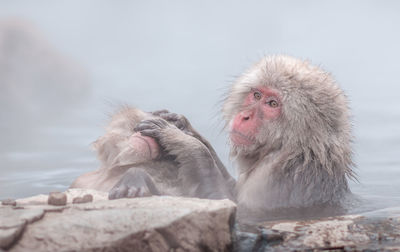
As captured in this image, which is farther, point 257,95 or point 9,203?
point 257,95

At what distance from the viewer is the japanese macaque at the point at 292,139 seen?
3770 mm

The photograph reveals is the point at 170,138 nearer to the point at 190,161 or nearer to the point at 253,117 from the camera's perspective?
the point at 190,161

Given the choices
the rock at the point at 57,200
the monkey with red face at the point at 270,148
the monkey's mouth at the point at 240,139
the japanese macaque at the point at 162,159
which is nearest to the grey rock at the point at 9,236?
the rock at the point at 57,200

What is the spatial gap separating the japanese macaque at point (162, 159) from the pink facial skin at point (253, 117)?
0.31m

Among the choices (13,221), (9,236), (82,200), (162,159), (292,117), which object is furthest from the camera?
(162,159)

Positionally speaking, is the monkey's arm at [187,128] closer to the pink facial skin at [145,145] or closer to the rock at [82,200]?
the pink facial skin at [145,145]

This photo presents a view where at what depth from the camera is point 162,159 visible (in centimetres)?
419

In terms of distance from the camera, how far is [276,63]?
4.04 metres

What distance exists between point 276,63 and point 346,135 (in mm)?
731

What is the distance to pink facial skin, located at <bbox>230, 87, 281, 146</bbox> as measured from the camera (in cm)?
385

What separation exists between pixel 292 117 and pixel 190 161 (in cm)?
79

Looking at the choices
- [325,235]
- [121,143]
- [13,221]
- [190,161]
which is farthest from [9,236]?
[121,143]

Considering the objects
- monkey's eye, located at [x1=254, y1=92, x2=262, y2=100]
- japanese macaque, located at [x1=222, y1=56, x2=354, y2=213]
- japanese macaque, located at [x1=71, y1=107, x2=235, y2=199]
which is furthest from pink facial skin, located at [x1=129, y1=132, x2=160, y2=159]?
monkey's eye, located at [x1=254, y1=92, x2=262, y2=100]

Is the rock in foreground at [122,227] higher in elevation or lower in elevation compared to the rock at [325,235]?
higher
